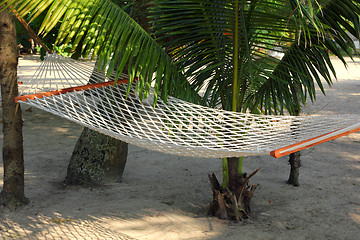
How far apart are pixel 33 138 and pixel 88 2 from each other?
10.3 ft

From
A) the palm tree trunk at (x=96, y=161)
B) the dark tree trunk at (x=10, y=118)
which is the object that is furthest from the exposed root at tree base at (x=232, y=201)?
the dark tree trunk at (x=10, y=118)

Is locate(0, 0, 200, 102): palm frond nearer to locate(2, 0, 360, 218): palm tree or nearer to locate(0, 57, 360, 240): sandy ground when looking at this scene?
locate(2, 0, 360, 218): palm tree

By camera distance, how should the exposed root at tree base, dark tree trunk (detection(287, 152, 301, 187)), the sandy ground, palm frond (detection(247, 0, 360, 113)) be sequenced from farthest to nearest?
dark tree trunk (detection(287, 152, 301, 187))
the exposed root at tree base
the sandy ground
palm frond (detection(247, 0, 360, 113))

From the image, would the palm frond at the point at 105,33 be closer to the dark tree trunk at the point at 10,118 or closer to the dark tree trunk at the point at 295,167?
the dark tree trunk at the point at 10,118

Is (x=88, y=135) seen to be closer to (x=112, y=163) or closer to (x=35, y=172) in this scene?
(x=112, y=163)

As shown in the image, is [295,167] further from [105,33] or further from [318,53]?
[105,33]

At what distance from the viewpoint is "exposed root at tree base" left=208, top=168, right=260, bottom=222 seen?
299 cm

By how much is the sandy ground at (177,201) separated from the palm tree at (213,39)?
0.37 m

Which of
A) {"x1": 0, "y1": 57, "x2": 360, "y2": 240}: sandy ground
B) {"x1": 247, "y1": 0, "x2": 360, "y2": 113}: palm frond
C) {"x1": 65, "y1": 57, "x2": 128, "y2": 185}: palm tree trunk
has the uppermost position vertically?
{"x1": 247, "y1": 0, "x2": 360, "y2": 113}: palm frond

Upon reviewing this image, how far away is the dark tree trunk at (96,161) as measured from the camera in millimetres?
3660

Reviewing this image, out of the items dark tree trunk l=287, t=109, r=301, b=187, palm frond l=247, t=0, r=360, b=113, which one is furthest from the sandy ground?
palm frond l=247, t=0, r=360, b=113

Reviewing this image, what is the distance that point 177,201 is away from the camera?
333 centimetres

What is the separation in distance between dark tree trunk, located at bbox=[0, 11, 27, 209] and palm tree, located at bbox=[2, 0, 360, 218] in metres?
0.49

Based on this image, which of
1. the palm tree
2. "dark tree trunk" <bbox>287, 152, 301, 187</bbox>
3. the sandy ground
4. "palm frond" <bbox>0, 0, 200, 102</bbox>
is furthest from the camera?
"dark tree trunk" <bbox>287, 152, 301, 187</bbox>
